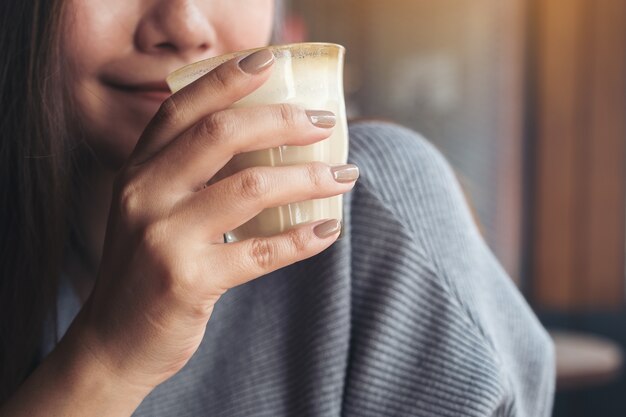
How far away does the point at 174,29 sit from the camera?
0.91 m

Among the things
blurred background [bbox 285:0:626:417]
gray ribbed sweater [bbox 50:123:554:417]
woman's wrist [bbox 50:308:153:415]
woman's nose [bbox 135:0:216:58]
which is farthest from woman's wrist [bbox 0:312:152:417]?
blurred background [bbox 285:0:626:417]

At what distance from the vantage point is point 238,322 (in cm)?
112

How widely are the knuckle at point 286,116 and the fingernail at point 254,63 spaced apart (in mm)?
42

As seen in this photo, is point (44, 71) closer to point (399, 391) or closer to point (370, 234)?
point (370, 234)

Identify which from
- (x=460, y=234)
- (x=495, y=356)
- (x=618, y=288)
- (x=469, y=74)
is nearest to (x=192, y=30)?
(x=460, y=234)

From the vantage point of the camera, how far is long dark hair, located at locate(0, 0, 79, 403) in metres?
1.02

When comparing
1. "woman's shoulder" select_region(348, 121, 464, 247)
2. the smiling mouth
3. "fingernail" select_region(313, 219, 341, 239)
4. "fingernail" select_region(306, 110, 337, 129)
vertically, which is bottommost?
"woman's shoulder" select_region(348, 121, 464, 247)

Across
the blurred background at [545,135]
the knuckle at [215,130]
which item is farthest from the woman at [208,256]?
the blurred background at [545,135]

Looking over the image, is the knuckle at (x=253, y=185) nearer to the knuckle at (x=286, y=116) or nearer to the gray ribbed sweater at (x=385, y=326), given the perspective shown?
the knuckle at (x=286, y=116)

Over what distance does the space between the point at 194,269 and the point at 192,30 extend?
1.22ft

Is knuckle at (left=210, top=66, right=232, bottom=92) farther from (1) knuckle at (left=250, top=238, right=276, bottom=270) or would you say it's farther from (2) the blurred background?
(2) the blurred background

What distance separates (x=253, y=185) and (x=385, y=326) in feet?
1.31

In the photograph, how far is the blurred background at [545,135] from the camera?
3.70m

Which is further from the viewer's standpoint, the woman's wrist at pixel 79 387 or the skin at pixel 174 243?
the woman's wrist at pixel 79 387
